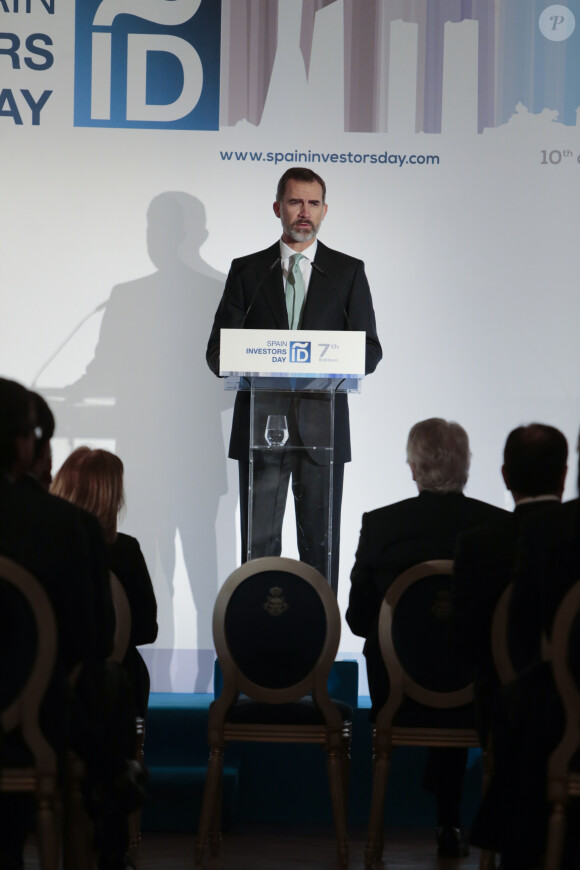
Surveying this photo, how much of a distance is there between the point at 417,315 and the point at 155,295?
1.37 m

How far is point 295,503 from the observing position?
13.1 ft

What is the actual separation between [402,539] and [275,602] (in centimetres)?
45

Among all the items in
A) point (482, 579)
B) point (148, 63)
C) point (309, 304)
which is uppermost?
point (148, 63)

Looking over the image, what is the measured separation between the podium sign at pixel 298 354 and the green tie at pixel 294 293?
29.8 inches

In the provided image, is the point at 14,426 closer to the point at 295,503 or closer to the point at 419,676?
the point at 419,676

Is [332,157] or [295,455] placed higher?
[332,157]

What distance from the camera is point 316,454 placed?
12.8 ft

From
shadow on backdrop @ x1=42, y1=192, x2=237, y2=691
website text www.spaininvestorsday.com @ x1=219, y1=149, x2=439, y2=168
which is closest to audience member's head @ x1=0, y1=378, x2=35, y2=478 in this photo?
shadow on backdrop @ x1=42, y1=192, x2=237, y2=691

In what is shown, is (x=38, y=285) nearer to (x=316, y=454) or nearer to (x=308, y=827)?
(x=316, y=454)

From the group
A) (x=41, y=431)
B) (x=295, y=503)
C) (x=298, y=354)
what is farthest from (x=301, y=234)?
(x=41, y=431)

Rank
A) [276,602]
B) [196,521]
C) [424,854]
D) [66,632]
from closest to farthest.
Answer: [66,632] → [276,602] → [424,854] → [196,521]

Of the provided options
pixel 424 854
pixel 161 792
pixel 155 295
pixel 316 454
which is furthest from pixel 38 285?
pixel 424 854

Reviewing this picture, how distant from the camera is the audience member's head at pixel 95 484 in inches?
130

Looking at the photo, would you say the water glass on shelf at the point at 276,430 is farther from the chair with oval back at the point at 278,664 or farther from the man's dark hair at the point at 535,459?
the man's dark hair at the point at 535,459
